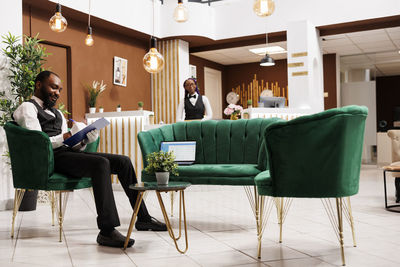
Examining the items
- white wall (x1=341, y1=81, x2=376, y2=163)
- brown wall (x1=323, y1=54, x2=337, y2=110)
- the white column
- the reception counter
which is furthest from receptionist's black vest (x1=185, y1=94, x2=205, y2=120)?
white wall (x1=341, y1=81, x2=376, y2=163)

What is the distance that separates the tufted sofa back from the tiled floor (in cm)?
59

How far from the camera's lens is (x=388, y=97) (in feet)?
51.8

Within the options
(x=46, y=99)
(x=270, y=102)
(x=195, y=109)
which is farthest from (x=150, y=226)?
(x=270, y=102)

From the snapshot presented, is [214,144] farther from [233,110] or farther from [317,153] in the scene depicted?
[317,153]

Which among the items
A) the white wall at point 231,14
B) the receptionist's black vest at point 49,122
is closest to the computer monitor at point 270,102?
the white wall at point 231,14

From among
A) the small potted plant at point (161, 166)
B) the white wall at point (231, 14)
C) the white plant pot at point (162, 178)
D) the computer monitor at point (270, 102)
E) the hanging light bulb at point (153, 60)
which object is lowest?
the white plant pot at point (162, 178)

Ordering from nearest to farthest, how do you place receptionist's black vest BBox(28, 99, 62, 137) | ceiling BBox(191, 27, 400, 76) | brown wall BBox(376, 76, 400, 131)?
1. receptionist's black vest BBox(28, 99, 62, 137)
2. ceiling BBox(191, 27, 400, 76)
3. brown wall BBox(376, 76, 400, 131)

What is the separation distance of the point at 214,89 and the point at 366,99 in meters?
4.11

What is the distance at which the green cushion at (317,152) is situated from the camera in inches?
97.8

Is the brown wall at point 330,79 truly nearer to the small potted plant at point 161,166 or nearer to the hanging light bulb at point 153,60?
the hanging light bulb at point 153,60

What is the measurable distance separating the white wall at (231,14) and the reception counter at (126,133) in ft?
6.56

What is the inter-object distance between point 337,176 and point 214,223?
5.34 ft

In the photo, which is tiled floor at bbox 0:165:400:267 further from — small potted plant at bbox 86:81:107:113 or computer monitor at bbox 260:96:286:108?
small potted plant at bbox 86:81:107:113

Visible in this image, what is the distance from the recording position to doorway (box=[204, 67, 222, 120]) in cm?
1145
